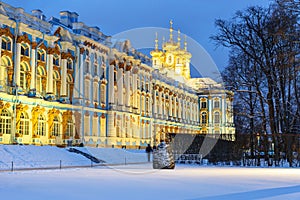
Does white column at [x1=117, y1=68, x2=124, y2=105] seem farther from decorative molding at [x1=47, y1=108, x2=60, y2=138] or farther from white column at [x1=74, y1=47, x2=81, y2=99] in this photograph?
decorative molding at [x1=47, y1=108, x2=60, y2=138]

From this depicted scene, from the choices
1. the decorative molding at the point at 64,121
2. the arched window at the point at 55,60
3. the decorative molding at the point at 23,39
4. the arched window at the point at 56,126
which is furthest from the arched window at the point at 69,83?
the decorative molding at the point at 23,39

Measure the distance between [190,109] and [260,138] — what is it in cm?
5094

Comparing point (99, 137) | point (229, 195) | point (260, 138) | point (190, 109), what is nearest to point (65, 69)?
point (99, 137)

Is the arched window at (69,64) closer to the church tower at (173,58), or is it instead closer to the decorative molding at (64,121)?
the decorative molding at (64,121)

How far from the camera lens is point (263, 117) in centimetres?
2814

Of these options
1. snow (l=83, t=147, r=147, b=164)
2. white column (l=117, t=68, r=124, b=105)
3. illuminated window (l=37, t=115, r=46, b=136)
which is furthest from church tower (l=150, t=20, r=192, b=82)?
illuminated window (l=37, t=115, r=46, b=136)

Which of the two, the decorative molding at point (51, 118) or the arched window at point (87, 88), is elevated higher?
the arched window at point (87, 88)

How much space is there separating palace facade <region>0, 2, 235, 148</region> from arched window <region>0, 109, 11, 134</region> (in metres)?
0.07

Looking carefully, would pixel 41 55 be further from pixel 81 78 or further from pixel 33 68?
pixel 81 78

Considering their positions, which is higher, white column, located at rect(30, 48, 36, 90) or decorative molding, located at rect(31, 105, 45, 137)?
white column, located at rect(30, 48, 36, 90)

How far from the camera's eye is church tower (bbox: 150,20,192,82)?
87.1 m

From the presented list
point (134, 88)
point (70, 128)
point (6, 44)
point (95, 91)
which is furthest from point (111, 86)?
point (6, 44)

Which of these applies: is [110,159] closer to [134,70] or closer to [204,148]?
[204,148]

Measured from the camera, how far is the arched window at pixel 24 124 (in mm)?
34250
